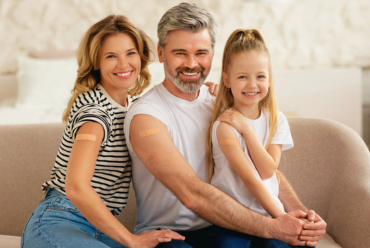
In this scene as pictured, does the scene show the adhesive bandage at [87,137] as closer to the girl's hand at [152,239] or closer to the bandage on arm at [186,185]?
the bandage on arm at [186,185]

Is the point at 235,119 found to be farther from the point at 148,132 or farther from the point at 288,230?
the point at 288,230

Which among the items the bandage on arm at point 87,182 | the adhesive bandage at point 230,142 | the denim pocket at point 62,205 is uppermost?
the adhesive bandage at point 230,142

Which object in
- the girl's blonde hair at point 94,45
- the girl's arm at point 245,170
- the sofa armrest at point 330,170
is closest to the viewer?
the girl's arm at point 245,170

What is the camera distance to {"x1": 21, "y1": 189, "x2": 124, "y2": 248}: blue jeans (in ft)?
3.90

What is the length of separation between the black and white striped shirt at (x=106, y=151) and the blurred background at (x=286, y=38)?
2437mm

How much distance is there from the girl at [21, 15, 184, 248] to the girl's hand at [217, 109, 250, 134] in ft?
1.23

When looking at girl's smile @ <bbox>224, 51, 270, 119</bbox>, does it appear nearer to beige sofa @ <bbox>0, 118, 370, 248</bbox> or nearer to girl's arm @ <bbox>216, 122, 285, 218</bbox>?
girl's arm @ <bbox>216, 122, 285, 218</bbox>

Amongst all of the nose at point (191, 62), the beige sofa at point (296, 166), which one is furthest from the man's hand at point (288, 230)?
the nose at point (191, 62)

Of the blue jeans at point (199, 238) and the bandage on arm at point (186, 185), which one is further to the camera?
the blue jeans at point (199, 238)

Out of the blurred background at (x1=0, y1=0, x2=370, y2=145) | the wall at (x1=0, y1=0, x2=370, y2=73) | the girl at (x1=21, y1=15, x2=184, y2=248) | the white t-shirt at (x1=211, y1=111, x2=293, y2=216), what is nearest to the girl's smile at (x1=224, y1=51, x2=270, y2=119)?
the white t-shirt at (x1=211, y1=111, x2=293, y2=216)

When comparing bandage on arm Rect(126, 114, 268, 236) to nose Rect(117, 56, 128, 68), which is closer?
bandage on arm Rect(126, 114, 268, 236)

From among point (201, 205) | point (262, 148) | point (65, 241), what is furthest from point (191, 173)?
point (65, 241)

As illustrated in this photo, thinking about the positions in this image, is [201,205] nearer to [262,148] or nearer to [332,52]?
[262,148]

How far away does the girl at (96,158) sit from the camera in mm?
1193
